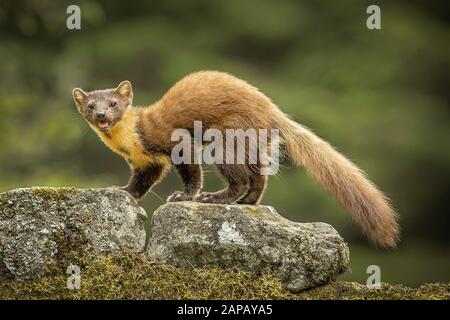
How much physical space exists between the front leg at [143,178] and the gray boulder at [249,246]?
1.54 m

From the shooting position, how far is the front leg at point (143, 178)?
7.68 meters

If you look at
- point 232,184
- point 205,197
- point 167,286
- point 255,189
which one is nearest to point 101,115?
point 205,197

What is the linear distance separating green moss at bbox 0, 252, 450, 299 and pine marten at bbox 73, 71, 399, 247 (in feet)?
3.30

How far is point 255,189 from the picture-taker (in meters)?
7.52

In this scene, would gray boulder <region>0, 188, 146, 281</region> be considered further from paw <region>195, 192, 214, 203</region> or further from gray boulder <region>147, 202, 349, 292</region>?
paw <region>195, 192, 214, 203</region>

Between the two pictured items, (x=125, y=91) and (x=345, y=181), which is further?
(x=125, y=91)

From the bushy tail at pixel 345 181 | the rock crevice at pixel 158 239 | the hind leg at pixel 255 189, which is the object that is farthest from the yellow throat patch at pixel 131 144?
the rock crevice at pixel 158 239

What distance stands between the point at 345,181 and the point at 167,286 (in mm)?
1859

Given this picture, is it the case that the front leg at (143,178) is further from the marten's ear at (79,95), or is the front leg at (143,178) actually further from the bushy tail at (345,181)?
the bushy tail at (345,181)

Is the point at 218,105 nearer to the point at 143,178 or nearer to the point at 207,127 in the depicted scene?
the point at 207,127

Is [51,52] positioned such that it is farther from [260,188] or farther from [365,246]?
[260,188]

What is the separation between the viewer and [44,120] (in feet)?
46.6

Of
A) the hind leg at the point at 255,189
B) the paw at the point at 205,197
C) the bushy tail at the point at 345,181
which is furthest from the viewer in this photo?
the hind leg at the point at 255,189

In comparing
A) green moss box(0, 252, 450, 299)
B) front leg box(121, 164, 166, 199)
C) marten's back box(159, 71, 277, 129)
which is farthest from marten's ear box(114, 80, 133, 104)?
green moss box(0, 252, 450, 299)
